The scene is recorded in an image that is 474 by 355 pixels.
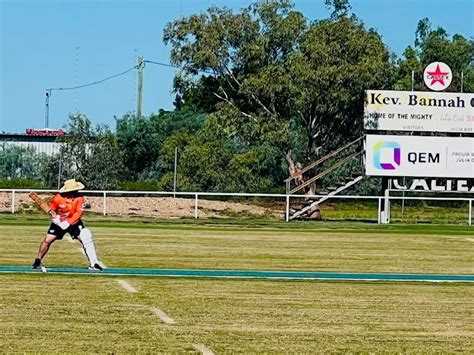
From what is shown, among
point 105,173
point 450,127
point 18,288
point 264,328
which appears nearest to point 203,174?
point 105,173

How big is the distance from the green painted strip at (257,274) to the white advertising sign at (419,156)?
30350 millimetres

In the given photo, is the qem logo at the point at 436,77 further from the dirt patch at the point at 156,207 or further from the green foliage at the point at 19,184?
the green foliage at the point at 19,184

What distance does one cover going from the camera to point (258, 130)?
2265 inches

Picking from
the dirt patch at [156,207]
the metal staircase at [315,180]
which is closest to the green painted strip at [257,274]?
the metal staircase at [315,180]

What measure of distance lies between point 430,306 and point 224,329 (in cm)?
412

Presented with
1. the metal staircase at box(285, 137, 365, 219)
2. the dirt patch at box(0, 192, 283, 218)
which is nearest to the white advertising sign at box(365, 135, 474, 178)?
the metal staircase at box(285, 137, 365, 219)

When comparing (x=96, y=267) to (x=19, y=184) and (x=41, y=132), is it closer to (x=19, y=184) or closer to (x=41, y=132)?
(x=19, y=184)

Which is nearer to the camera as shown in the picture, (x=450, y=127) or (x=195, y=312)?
(x=195, y=312)

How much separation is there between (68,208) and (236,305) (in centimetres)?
590

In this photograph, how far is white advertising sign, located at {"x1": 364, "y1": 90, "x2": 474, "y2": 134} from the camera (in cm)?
5222

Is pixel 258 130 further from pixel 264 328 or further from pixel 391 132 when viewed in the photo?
pixel 264 328

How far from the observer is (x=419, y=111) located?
52.5 m

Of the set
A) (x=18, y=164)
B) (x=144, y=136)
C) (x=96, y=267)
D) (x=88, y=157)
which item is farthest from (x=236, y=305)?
(x=144, y=136)

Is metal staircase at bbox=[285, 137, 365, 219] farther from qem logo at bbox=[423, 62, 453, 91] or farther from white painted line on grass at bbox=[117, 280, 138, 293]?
white painted line on grass at bbox=[117, 280, 138, 293]
